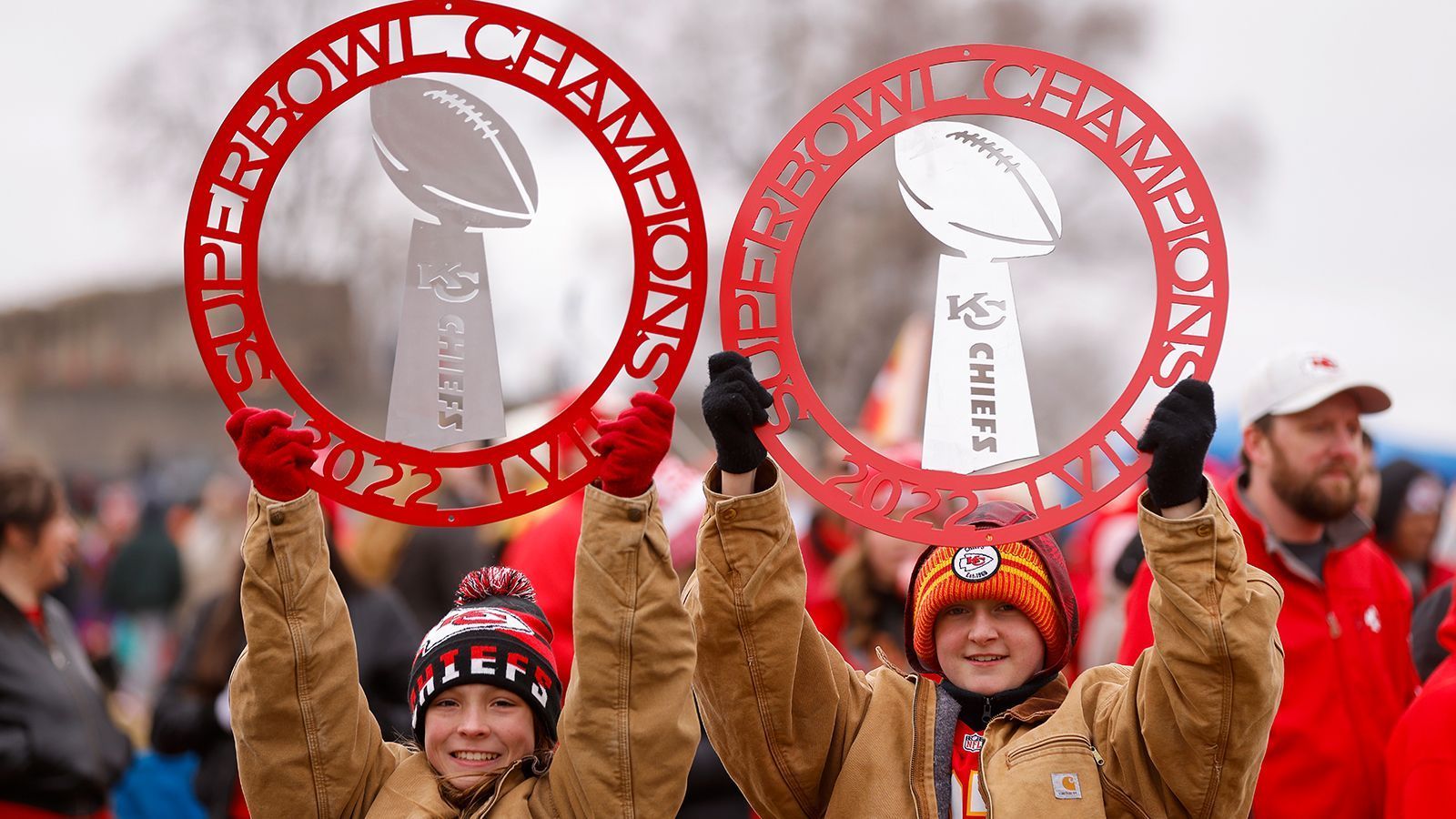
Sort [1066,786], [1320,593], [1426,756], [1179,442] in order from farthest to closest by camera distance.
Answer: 1. [1320,593]
2. [1426,756]
3. [1066,786]
4. [1179,442]

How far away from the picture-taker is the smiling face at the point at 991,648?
296 cm

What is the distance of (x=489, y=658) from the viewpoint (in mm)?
3025

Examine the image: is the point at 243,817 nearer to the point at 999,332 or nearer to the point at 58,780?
the point at 58,780

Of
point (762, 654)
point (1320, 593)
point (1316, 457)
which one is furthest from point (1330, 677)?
point (762, 654)

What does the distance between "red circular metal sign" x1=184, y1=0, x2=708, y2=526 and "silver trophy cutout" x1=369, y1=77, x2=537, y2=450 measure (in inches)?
2.2

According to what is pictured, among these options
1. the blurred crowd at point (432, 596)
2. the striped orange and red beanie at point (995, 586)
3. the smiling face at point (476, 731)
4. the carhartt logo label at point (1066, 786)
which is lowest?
the blurred crowd at point (432, 596)

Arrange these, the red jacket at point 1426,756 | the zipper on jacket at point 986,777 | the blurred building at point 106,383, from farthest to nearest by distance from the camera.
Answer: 1. the blurred building at point 106,383
2. the red jacket at point 1426,756
3. the zipper on jacket at point 986,777

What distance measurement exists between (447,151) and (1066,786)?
169 centimetres

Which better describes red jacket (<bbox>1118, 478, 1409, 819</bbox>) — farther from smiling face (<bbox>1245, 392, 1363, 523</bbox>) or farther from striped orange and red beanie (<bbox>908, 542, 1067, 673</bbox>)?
striped orange and red beanie (<bbox>908, 542, 1067, 673</bbox>)

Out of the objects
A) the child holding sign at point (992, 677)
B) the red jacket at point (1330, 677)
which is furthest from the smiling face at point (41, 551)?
the red jacket at point (1330, 677)

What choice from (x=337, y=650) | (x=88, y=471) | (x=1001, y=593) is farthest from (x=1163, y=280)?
(x=88, y=471)

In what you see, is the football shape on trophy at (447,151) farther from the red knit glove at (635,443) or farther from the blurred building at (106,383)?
the blurred building at (106,383)

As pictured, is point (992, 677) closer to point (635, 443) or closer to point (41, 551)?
point (635, 443)

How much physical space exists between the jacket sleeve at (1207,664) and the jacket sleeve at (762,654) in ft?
2.02
